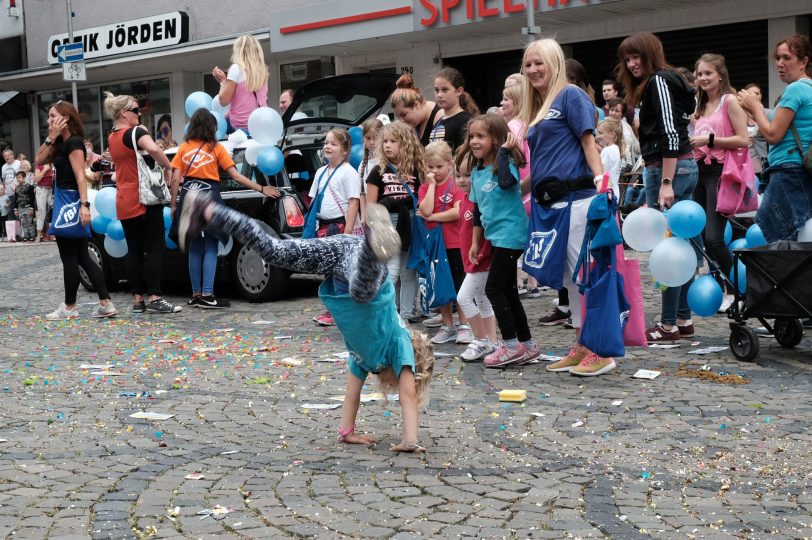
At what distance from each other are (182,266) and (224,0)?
1404cm

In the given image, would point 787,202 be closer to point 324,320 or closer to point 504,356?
point 504,356

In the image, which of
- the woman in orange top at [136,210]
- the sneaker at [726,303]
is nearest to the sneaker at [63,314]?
the woman in orange top at [136,210]

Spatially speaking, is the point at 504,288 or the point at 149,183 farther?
the point at 149,183

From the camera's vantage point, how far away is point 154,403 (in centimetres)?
624

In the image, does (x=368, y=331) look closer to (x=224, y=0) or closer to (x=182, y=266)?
(x=182, y=266)

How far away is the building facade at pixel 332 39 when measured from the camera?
17.1 m

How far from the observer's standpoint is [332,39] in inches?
806

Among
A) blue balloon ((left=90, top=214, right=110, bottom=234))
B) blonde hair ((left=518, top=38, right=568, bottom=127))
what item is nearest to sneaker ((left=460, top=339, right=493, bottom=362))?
blonde hair ((left=518, top=38, right=568, bottom=127))

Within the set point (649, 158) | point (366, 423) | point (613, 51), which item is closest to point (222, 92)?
point (649, 158)

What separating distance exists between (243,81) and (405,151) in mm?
3752

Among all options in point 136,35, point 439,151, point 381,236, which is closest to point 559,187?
point 439,151

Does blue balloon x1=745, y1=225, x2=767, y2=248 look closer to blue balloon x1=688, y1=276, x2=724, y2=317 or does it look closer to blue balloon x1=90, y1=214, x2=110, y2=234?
blue balloon x1=688, y1=276, x2=724, y2=317

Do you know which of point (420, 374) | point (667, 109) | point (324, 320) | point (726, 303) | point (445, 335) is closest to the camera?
point (420, 374)

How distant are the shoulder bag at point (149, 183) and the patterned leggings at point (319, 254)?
5620 millimetres
